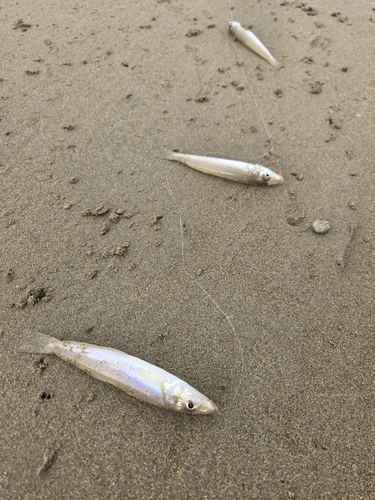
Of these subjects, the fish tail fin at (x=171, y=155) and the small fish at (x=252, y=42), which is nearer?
the fish tail fin at (x=171, y=155)

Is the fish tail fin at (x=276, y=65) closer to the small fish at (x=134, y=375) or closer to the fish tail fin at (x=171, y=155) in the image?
the fish tail fin at (x=171, y=155)

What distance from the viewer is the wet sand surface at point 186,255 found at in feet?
7.57

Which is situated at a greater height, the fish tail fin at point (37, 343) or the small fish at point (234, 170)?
the small fish at point (234, 170)

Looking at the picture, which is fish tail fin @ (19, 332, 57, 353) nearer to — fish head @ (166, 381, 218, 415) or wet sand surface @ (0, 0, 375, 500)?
wet sand surface @ (0, 0, 375, 500)

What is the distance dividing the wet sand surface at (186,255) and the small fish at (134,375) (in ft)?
0.38

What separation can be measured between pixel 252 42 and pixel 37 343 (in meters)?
4.90

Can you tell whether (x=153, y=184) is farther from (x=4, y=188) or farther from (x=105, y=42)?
(x=105, y=42)

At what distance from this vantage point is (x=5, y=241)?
3219 mm

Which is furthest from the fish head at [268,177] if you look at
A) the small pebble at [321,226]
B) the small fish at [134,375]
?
the small fish at [134,375]

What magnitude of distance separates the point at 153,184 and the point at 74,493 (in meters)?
2.71

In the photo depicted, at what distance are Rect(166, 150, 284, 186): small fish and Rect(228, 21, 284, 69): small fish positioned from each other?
2232 mm

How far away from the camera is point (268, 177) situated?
3.62m

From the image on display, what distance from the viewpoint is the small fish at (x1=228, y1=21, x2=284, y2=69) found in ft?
16.3

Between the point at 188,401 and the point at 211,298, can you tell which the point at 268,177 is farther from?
the point at 188,401
